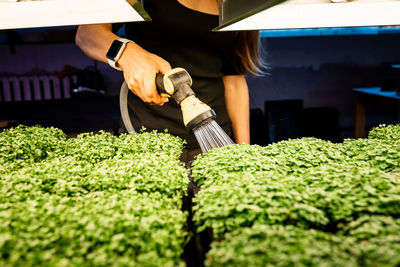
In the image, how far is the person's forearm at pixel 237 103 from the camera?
229cm

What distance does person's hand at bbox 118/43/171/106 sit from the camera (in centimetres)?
144

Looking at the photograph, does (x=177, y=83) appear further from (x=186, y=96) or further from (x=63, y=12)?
(x=63, y=12)

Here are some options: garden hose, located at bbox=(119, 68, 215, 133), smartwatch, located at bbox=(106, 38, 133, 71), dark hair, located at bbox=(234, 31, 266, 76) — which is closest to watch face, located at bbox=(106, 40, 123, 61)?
smartwatch, located at bbox=(106, 38, 133, 71)

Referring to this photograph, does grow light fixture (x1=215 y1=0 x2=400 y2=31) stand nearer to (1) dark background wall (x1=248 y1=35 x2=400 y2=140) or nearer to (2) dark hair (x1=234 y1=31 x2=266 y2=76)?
(2) dark hair (x1=234 y1=31 x2=266 y2=76)

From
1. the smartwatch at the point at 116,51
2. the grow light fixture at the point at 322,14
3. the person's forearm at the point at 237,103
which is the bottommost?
the person's forearm at the point at 237,103

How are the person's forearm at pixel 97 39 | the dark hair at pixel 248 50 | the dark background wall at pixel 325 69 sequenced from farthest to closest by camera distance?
1. the dark background wall at pixel 325 69
2. the dark hair at pixel 248 50
3. the person's forearm at pixel 97 39

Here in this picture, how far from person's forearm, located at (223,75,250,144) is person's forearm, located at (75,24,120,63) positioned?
0.94m

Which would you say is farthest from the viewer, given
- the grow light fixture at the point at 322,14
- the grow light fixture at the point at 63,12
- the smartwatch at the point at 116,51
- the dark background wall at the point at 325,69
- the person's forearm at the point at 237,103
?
the dark background wall at the point at 325,69

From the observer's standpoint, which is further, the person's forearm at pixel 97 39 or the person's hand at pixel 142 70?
the person's forearm at pixel 97 39

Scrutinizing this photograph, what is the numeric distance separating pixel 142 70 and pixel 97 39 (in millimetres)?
559

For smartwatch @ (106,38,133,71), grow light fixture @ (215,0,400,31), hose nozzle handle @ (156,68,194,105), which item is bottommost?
hose nozzle handle @ (156,68,194,105)

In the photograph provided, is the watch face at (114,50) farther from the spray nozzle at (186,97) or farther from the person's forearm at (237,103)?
the person's forearm at (237,103)

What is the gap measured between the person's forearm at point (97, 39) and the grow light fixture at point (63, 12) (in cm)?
51

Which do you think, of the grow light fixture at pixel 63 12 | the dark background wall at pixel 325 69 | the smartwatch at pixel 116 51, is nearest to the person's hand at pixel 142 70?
the smartwatch at pixel 116 51
